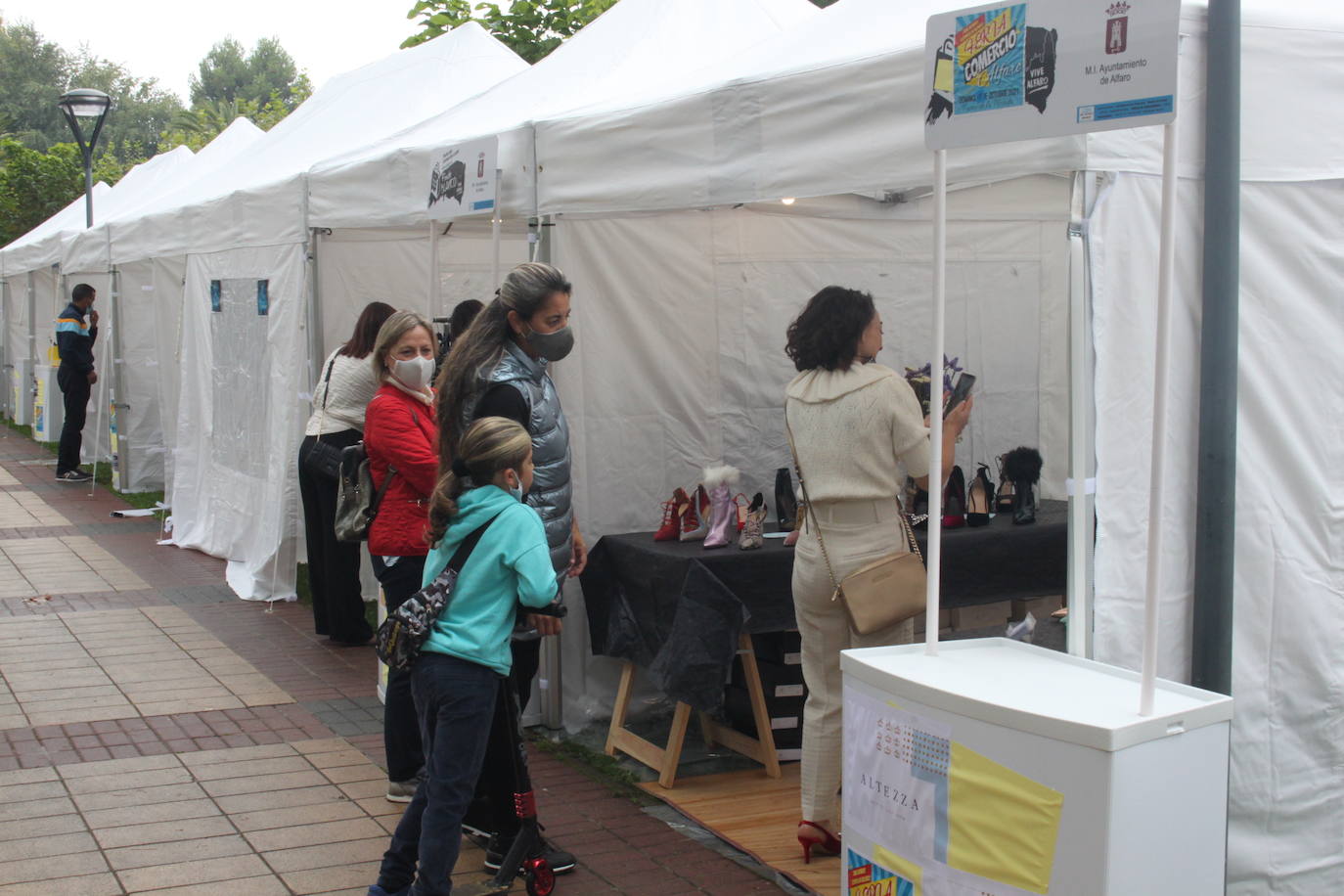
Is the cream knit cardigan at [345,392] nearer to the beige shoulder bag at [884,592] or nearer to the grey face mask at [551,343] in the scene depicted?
the grey face mask at [551,343]

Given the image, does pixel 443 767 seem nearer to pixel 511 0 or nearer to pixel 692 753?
pixel 692 753

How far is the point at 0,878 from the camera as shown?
13.5 ft

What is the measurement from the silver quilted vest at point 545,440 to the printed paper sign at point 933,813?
48.2 inches

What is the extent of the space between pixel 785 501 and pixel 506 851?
2.07 meters

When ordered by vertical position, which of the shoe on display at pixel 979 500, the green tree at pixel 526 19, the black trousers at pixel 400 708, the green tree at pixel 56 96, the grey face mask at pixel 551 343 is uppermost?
the green tree at pixel 56 96

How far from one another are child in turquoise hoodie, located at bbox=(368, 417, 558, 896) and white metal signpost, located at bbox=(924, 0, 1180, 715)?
1051 mm

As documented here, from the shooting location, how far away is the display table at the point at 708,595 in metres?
4.86

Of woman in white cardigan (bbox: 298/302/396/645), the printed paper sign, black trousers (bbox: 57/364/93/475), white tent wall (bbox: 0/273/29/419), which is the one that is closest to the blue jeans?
the printed paper sign

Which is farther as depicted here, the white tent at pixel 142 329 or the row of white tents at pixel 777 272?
the white tent at pixel 142 329

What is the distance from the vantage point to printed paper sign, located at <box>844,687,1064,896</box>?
9.25 feet

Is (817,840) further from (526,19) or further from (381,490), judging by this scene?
(526,19)

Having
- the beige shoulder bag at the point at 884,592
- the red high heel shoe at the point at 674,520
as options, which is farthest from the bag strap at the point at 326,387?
the beige shoulder bag at the point at 884,592

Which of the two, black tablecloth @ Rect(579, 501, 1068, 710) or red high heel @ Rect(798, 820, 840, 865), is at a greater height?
black tablecloth @ Rect(579, 501, 1068, 710)

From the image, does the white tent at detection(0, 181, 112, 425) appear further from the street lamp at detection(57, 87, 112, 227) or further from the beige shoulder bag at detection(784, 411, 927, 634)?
the beige shoulder bag at detection(784, 411, 927, 634)
